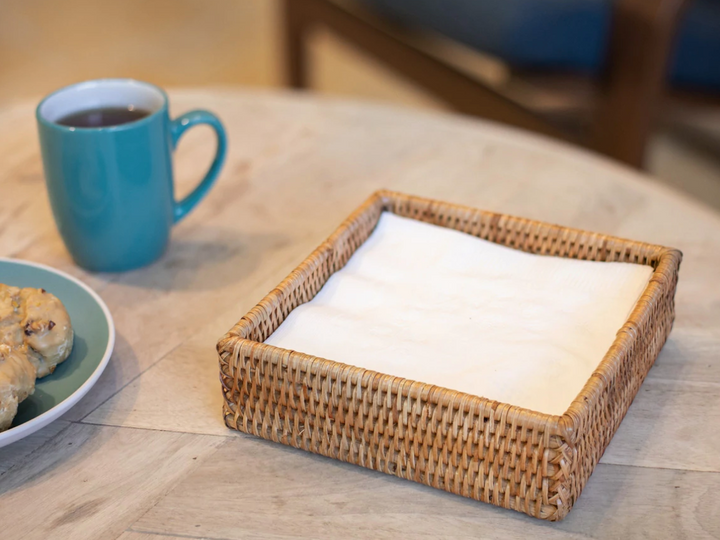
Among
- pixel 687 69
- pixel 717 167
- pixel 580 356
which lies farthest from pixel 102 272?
pixel 717 167

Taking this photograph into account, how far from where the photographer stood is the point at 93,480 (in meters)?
0.51

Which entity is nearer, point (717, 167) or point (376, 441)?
point (376, 441)

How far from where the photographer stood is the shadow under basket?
451 mm

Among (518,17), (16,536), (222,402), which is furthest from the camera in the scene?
(518,17)

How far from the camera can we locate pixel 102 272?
0.71 m

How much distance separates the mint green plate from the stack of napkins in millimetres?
134

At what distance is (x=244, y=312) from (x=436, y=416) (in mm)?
239

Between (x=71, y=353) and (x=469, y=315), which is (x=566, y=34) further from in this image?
(x=71, y=353)

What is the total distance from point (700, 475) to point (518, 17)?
115 cm

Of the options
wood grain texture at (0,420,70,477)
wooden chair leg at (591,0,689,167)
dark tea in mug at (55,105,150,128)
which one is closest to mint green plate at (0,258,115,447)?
wood grain texture at (0,420,70,477)

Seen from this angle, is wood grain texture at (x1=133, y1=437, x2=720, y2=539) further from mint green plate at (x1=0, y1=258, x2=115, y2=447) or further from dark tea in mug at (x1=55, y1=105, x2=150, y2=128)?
dark tea in mug at (x1=55, y1=105, x2=150, y2=128)

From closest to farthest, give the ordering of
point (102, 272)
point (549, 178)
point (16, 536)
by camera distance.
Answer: point (16, 536)
point (102, 272)
point (549, 178)

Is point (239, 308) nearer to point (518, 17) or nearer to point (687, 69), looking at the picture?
point (518, 17)

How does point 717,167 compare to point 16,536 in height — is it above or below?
below
